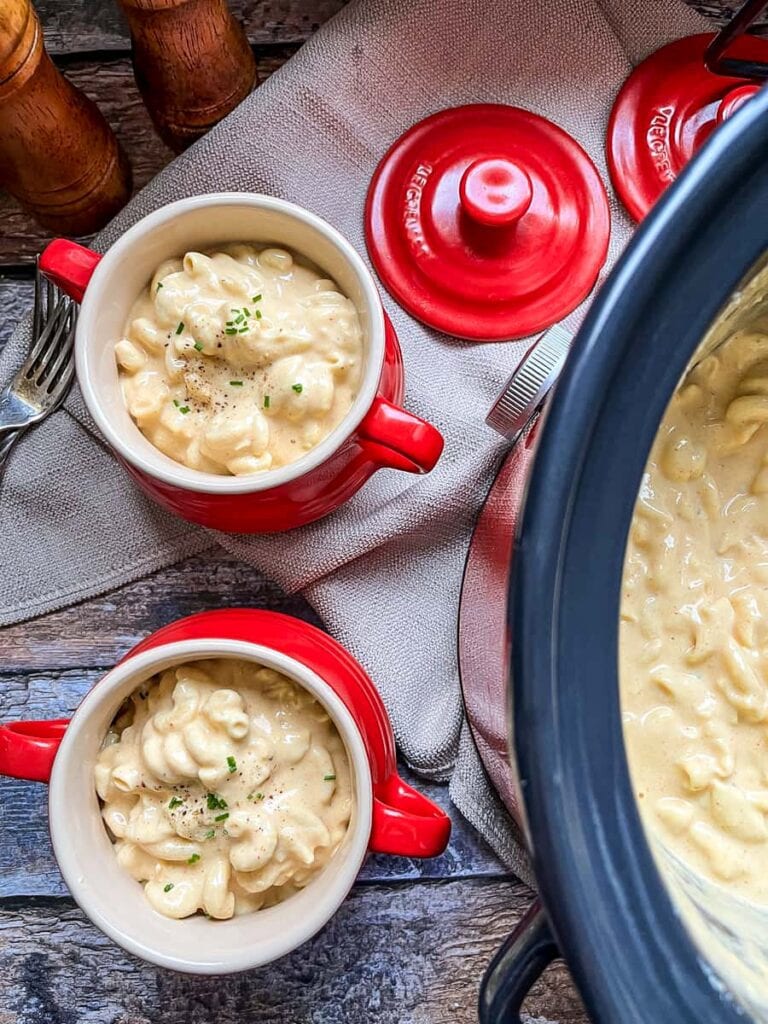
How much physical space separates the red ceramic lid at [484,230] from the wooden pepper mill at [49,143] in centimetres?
23

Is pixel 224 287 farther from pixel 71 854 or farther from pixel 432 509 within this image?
pixel 71 854

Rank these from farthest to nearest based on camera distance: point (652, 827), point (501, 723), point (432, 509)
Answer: point (432, 509) → point (501, 723) → point (652, 827)

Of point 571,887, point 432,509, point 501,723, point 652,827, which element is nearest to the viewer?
point 571,887

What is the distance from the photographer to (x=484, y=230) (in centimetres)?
89

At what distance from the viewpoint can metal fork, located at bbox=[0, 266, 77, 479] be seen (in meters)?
0.92

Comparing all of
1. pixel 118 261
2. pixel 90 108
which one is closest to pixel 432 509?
pixel 118 261

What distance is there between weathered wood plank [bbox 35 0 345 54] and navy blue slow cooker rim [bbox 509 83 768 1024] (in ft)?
1.97

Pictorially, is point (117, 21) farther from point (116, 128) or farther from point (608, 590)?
point (608, 590)

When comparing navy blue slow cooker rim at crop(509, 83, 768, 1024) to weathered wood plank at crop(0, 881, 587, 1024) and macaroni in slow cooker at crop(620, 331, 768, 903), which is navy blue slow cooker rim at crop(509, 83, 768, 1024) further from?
weathered wood plank at crop(0, 881, 587, 1024)

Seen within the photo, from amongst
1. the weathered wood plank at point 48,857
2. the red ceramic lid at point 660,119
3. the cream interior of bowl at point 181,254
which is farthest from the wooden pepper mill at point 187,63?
the weathered wood plank at point 48,857

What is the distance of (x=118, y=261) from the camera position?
81 cm

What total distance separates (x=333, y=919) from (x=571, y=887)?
1.72 ft

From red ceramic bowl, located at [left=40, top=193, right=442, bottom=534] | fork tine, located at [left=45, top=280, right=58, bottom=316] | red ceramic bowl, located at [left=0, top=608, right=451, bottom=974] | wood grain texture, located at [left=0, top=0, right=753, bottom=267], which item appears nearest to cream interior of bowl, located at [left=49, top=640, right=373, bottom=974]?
red ceramic bowl, located at [left=0, top=608, right=451, bottom=974]

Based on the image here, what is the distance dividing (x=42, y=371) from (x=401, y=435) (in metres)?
0.34
